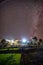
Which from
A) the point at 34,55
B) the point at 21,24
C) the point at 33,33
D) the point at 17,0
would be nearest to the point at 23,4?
the point at 17,0

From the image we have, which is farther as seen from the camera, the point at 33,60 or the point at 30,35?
the point at 30,35

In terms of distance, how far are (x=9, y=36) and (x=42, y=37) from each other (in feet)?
2.41

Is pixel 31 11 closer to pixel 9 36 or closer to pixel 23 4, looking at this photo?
pixel 23 4

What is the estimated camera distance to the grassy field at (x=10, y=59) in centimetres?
154

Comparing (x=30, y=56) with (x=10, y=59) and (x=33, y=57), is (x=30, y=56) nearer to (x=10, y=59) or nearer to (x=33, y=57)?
(x=33, y=57)

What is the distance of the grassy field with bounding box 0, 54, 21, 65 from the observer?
1537 mm

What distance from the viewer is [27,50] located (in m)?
1.60

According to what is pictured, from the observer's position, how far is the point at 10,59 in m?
1.56

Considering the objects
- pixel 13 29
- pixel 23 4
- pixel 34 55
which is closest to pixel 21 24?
pixel 13 29

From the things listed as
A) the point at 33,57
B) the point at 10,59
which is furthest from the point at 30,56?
the point at 10,59

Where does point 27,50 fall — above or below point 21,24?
below

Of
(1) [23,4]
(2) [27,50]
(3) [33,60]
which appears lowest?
(3) [33,60]

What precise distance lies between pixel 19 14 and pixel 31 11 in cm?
28

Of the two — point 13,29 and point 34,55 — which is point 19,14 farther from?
point 34,55
